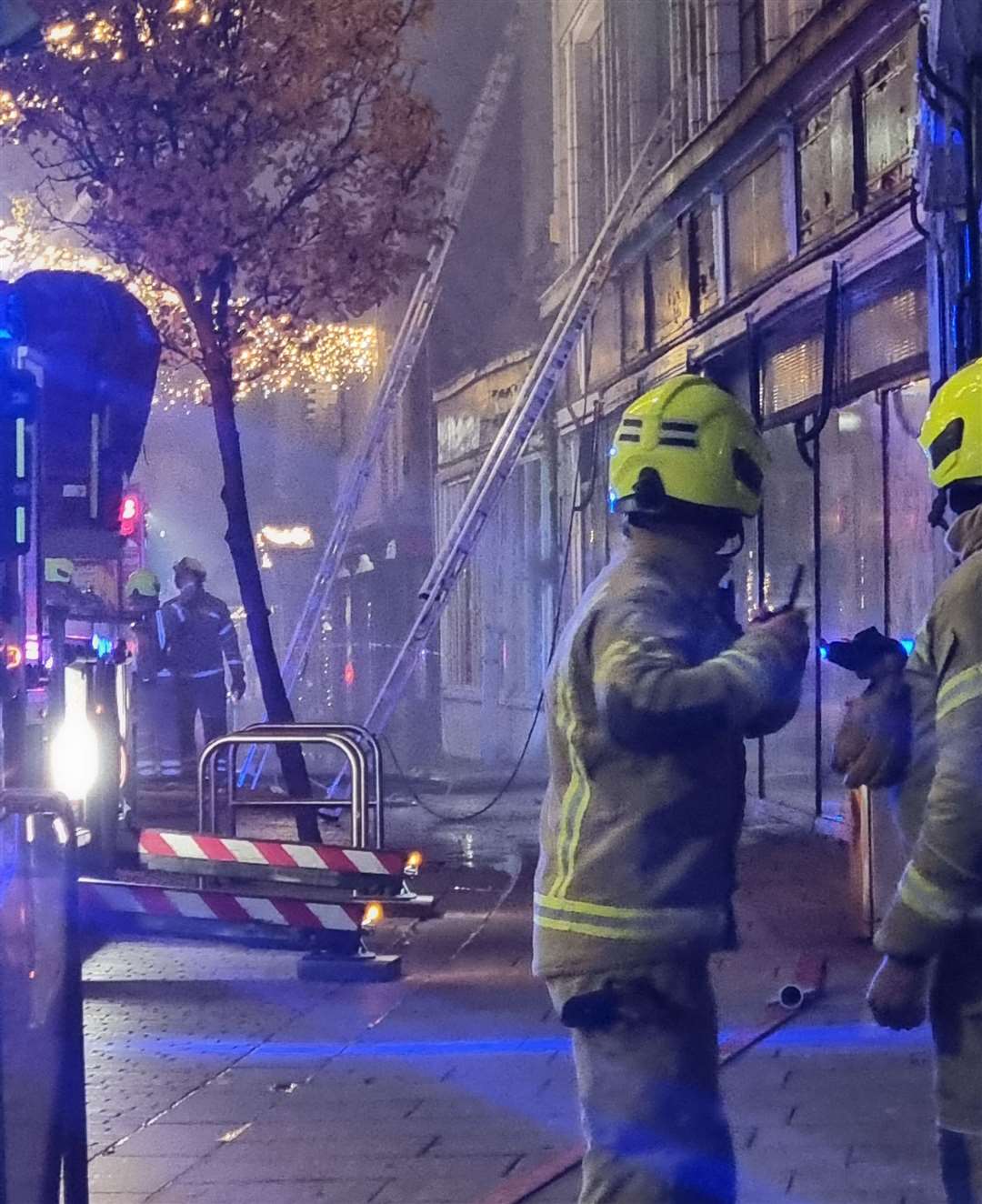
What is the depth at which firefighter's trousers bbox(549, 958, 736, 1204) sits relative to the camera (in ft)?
10.7

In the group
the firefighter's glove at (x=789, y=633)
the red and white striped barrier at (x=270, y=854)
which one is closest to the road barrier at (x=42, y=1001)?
the firefighter's glove at (x=789, y=633)

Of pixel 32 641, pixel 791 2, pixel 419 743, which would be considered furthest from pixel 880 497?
pixel 419 743

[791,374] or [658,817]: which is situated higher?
[791,374]

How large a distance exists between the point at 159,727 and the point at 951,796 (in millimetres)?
13810

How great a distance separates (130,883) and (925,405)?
4714 mm

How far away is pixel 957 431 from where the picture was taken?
132 inches

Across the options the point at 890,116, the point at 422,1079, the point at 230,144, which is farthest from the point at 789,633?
the point at 230,144

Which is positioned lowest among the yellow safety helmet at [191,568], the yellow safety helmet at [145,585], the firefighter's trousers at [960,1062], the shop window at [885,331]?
the firefighter's trousers at [960,1062]

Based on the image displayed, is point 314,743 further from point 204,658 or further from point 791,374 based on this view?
point 204,658

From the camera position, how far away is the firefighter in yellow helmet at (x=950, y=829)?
3.10 metres

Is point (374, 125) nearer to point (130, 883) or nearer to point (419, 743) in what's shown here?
point (130, 883)

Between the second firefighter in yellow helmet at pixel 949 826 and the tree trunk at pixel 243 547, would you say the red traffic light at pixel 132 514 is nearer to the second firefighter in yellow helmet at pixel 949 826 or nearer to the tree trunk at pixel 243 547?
the tree trunk at pixel 243 547

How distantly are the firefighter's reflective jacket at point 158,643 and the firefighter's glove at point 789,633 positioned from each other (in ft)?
42.8

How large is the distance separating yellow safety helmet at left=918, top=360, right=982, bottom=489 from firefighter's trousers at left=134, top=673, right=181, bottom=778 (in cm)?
1318
